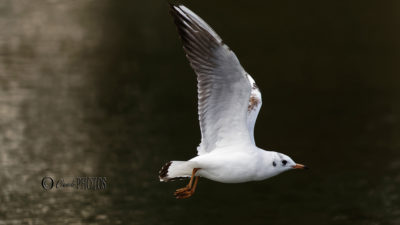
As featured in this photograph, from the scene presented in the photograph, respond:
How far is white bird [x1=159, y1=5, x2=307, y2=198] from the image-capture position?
341 inches

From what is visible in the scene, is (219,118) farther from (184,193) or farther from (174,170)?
(184,193)

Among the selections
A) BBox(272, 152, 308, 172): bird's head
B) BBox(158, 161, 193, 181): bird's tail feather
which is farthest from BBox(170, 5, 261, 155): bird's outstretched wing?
BBox(158, 161, 193, 181): bird's tail feather

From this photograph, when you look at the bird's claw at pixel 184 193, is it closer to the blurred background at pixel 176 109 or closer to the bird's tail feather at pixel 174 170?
the bird's tail feather at pixel 174 170

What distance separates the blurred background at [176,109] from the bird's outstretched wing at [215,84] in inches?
207

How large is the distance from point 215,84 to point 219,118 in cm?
50

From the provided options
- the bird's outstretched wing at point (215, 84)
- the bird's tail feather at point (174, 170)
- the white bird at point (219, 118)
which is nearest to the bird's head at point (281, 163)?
the white bird at point (219, 118)

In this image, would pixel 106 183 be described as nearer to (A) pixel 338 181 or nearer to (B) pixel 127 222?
(B) pixel 127 222

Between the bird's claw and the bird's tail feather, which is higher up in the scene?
the bird's tail feather

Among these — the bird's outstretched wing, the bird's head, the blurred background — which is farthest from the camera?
the blurred background

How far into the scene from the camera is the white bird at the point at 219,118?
8656 mm

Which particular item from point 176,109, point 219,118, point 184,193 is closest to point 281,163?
point 219,118

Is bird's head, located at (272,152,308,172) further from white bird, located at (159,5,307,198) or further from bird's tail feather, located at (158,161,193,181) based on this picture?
bird's tail feather, located at (158,161,193,181)

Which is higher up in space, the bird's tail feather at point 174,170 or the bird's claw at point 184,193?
the bird's tail feather at point 174,170

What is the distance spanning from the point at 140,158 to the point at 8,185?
3.17m
